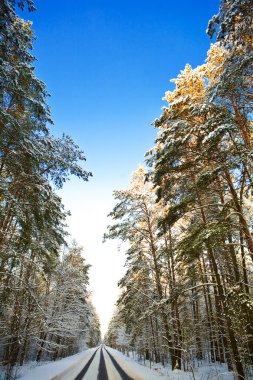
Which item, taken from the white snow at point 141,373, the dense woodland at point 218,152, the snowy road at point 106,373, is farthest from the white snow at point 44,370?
the dense woodland at point 218,152

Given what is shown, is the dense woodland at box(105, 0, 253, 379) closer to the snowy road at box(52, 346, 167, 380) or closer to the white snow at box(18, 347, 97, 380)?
the snowy road at box(52, 346, 167, 380)

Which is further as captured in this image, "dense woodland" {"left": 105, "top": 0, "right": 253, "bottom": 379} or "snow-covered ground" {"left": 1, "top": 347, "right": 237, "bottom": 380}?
"snow-covered ground" {"left": 1, "top": 347, "right": 237, "bottom": 380}

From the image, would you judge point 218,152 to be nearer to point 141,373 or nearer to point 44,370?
point 141,373

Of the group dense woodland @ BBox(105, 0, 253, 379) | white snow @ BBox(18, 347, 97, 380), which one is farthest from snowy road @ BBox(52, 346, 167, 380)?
dense woodland @ BBox(105, 0, 253, 379)

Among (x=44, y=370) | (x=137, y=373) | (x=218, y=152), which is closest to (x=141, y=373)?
(x=137, y=373)

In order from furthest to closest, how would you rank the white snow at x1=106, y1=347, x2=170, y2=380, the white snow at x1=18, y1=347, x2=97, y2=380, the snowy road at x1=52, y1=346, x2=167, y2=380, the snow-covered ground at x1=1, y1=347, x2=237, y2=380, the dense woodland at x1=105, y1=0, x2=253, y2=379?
1. the snowy road at x1=52, y1=346, x2=167, y2=380
2. the white snow at x1=106, y1=347, x2=170, y2=380
3. the white snow at x1=18, y1=347, x2=97, y2=380
4. the snow-covered ground at x1=1, y1=347, x2=237, y2=380
5. the dense woodland at x1=105, y1=0, x2=253, y2=379

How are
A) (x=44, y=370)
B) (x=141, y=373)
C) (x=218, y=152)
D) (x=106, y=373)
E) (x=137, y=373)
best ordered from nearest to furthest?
(x=218, y=152) < (x=44, y=370) < (x=141, y=373) < (x=137, y=373) < (x=106, y=373)

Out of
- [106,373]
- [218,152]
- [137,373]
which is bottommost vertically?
[106,373]

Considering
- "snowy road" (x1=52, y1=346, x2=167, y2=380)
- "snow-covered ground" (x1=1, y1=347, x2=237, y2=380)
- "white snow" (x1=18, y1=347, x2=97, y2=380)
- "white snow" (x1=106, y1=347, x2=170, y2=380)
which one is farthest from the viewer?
"snowy road" (x1=52, y1=346, x2=167, y2=380)

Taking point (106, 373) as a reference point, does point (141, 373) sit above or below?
above

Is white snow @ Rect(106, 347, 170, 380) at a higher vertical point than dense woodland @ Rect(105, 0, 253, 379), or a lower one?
lower

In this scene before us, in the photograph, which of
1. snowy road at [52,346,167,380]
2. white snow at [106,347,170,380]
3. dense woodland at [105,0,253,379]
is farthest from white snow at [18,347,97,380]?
dense woodland at [105,0,253,379]

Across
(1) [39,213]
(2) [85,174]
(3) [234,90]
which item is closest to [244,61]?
(3) [234,90]

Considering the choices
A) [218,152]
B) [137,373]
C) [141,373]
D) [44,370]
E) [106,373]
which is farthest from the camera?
[106,373]
